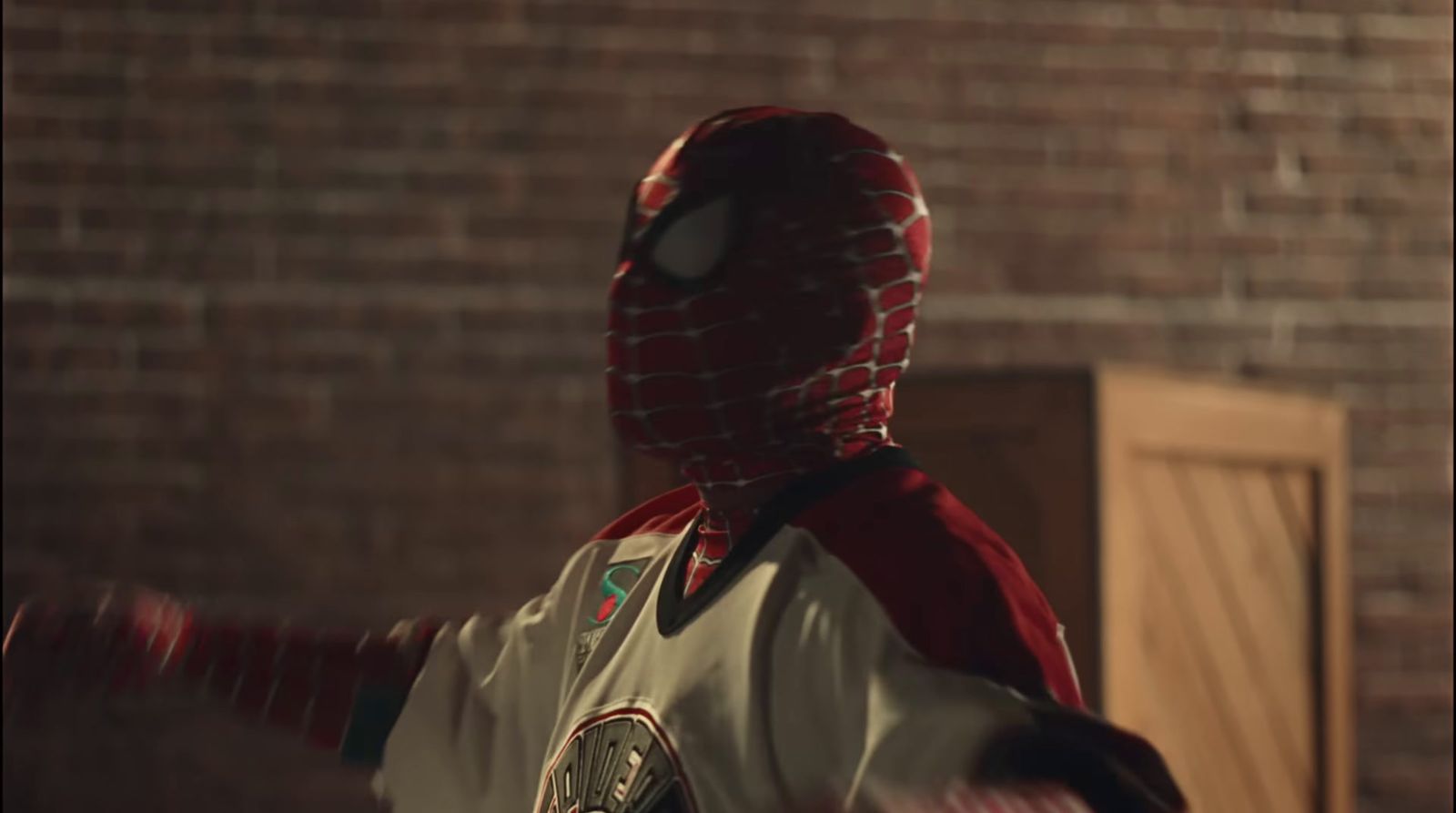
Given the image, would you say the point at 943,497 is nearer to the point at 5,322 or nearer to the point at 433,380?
the point at 433,380

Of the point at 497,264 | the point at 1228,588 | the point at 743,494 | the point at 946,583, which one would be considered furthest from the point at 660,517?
the point at 497,264

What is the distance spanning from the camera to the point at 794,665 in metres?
1.19

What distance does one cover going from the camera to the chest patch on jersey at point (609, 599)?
4.79ft

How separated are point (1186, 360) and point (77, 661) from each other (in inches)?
117

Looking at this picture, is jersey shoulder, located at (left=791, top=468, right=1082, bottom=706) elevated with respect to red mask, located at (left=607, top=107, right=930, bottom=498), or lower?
lower

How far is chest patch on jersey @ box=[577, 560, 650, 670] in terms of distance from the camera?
146 cm

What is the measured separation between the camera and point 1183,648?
10.9 feet

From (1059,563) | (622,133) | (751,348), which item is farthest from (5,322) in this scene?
(751,348)

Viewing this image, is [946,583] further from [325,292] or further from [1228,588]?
[325,292]

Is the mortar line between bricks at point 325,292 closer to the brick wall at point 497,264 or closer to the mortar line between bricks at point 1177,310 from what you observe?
the brick wall at point 497,264

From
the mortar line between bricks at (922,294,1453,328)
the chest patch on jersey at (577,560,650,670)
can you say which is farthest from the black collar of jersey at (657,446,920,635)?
the mortar line between bricks at (922,294,1453,328)

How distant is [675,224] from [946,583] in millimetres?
357

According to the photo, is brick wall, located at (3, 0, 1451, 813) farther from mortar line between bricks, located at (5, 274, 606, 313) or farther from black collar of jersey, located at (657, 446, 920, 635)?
black collar of jersey, located at (657, 446, 920, 635)

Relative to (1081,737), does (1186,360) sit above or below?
below
